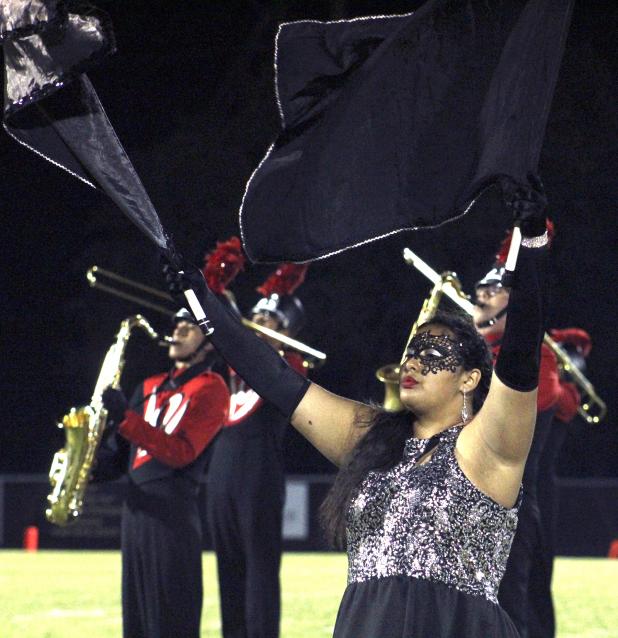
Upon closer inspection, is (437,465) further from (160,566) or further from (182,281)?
(160,566)

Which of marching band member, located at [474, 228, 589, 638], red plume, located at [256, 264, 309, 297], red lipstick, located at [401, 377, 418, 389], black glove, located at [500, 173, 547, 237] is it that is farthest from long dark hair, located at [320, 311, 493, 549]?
red plume, located at [256, 264, 309, 297]

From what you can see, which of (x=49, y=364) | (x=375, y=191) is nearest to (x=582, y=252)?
(x=49, y=364)

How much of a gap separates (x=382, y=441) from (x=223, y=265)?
126 inches

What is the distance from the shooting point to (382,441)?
3.48m

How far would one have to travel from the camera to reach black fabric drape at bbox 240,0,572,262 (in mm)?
3582

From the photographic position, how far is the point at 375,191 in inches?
147

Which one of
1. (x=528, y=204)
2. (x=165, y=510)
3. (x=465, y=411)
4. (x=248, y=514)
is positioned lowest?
(x=248, y=514)

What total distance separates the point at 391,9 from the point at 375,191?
16537 millimetres

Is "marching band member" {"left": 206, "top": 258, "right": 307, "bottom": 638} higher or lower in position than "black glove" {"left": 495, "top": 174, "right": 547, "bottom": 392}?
lower

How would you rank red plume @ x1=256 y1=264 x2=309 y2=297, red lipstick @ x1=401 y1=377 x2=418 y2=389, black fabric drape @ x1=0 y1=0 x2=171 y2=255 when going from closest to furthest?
black fabric drape @ x1=0 y1=0 x2=171 y2=255 < red lipstick @ x1=401 y1=377 x2=418 y2=389 < red plume @ x1=256 y1=264 x2=309 y2=297

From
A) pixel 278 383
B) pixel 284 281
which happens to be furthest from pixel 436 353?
pixel 284 281

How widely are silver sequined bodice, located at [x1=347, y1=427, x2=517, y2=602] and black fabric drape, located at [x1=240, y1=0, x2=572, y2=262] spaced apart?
27.3 inches

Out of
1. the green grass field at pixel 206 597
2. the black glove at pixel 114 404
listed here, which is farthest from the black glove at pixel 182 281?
the green grass field at pixel 206 597

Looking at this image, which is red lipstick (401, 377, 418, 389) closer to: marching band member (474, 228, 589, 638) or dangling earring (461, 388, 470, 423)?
dangling earring (461, 388, 470, 423)
